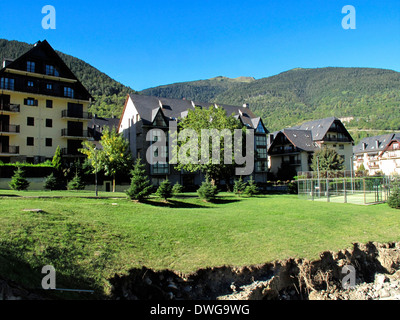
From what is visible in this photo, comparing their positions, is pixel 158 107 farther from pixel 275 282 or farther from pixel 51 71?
pixel 275 282

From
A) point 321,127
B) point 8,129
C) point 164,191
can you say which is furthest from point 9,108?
point 321,127

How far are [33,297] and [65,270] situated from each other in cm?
209

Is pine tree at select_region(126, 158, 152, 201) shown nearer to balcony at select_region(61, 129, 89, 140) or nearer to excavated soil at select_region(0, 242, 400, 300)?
excavated soil at select_region(0, 242, 400, 300)

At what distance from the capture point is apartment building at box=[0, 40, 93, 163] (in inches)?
1518

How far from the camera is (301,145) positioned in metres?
62.5

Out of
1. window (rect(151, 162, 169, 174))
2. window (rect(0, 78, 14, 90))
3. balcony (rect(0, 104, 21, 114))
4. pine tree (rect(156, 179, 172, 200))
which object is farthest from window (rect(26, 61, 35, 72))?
pine tree (rect(156, 179, 172, 200))

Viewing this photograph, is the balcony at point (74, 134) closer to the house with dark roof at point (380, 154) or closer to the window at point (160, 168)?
the window at point (160, 168)

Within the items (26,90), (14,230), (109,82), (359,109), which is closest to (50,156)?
(26,90)

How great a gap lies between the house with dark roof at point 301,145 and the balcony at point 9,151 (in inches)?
1822

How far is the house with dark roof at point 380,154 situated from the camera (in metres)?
77.2

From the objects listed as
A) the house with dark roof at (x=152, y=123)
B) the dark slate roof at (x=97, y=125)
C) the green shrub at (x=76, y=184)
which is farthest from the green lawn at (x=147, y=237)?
the dark slate roof at (x=97, y=125)

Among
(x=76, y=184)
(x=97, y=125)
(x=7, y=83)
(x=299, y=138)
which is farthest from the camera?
(x=97, y=125)

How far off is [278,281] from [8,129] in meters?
39.4
